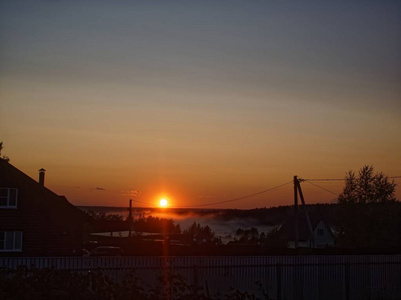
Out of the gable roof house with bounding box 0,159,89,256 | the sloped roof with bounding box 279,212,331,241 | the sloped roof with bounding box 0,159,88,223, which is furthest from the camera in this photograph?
the sloped roof with bounding box 279,212,331,241

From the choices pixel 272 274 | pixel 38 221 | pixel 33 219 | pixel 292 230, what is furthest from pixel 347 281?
pixel 292 230

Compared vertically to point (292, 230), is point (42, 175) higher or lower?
higher

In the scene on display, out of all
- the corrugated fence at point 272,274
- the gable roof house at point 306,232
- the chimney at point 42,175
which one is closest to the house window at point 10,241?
the chimney at point 42,175

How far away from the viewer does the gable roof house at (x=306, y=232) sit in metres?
75.9

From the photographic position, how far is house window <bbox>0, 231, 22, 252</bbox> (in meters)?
36.9

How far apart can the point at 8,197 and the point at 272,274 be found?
21915mm

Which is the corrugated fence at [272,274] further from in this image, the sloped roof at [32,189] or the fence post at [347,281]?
the sloped roof at [32,189]

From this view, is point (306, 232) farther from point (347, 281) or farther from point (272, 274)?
point (272, 274)

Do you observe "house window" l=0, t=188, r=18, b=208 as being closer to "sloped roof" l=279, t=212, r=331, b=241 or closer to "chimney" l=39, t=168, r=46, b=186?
"chimney" l=39, t=168, r=46, b=186

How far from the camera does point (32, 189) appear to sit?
38.1 meters

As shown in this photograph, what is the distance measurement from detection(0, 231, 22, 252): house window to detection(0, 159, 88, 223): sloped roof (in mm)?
2237

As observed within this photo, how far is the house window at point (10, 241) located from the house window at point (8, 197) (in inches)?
65.8

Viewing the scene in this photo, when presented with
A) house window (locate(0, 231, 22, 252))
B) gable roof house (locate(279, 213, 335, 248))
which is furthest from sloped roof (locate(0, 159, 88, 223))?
gable roof house (locate(279, 213, 335, 248))

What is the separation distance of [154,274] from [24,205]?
845 inches
